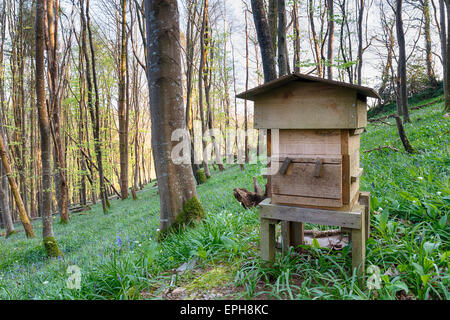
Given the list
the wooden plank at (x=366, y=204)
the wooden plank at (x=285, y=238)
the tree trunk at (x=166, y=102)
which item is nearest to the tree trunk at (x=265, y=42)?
the tree trunk at (x=166, y=102)

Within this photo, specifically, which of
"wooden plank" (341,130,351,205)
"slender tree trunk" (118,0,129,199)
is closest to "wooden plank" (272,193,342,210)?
"wooden plank" (341,130,351,205)

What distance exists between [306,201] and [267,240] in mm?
577

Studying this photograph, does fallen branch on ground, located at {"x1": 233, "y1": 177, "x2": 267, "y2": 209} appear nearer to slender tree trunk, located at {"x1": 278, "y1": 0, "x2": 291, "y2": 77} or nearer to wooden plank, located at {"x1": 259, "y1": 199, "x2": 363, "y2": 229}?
wooden plank, located at {"x1": 259, "y1": 199, "x2": 363, "y2": 229}

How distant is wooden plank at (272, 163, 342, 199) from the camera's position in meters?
2.25

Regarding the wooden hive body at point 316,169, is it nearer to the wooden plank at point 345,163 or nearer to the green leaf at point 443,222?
the wooden plank at point 345,163

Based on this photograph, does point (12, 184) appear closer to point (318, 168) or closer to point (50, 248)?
point (50, 248)

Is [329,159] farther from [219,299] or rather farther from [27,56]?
[27,56]

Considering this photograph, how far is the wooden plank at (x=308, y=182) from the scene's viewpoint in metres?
2.25

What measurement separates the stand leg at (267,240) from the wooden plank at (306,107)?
967 millimetres

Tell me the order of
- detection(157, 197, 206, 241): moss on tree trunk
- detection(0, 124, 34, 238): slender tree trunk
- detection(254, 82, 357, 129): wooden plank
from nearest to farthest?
detection(254, 82, 357, 129): wooden plank
detection(157, 197, 206, 241): moss on tree trunk
detection(0, 124, 34, 238): slender tree trunk

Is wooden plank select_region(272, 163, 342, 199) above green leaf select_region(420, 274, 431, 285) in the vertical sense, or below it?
above

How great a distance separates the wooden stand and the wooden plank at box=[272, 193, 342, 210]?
0.05 meters

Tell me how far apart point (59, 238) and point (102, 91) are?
57.9 ft

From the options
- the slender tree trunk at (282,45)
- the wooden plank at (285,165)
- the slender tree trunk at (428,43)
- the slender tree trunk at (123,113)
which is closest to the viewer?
the wooden plank at (285,165)
